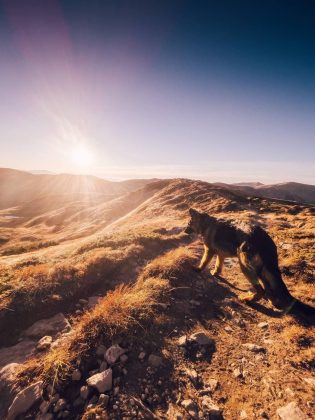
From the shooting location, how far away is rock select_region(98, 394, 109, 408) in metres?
3.77

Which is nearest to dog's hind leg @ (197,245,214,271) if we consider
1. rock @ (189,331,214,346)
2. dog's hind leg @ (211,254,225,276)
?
dog's hind leg @ (211,254,225,276)

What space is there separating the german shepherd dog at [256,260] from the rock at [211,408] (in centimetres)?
340

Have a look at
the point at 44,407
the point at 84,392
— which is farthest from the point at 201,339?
the point at 44,407

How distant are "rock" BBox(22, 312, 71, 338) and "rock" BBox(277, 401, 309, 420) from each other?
5.08 m

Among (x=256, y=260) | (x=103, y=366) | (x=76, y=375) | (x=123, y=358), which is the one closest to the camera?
(x=76, y=375)

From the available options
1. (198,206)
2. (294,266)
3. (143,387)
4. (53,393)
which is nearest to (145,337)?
(143,387)

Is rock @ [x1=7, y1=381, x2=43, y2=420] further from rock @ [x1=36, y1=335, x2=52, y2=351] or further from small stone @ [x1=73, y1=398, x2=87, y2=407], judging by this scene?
rock @ [x1=36, y1=335, x2=52, y2=351]

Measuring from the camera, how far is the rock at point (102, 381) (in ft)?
13.3

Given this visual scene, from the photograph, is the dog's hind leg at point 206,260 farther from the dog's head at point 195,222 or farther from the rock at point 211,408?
the rock at point 211,408

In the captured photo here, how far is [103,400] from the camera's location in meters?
3.81

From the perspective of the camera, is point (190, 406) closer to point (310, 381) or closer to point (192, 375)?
point (192, 375)

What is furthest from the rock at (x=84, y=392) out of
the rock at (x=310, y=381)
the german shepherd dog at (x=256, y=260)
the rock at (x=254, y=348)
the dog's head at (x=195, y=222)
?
the dog's head at (x=195, y=222)

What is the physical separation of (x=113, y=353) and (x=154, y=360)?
0.86 m

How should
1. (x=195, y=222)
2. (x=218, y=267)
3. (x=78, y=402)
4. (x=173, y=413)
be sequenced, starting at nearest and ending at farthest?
(x=173, y=413), (x=78, y=402), (x=218, y=267), (x=195, y=222)
